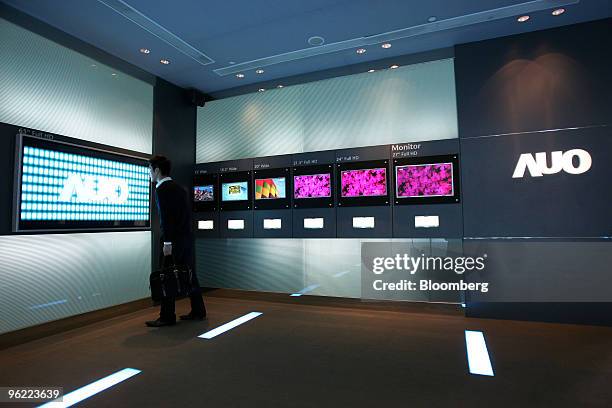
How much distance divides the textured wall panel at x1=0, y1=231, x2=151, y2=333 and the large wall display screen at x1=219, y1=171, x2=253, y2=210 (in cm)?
133

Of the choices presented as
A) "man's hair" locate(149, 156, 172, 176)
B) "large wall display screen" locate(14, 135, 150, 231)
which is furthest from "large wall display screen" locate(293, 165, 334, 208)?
"large wall display screen" locate(14, 135, 150, 231)

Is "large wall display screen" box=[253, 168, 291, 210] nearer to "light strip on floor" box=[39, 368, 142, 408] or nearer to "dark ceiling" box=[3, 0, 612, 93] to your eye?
"dark ceiling" box=[3, 0, 612, 93]

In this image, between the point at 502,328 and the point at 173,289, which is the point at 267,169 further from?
the point at 502,328

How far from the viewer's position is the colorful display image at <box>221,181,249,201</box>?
579 centimetres

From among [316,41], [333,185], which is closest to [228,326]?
[333,185]

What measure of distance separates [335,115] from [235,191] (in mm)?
2059

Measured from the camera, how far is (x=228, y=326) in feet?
12.9

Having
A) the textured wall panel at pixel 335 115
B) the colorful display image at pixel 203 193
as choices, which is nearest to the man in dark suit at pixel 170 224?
the colorful display image at pixel 203 193

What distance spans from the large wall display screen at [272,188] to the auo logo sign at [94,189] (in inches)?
75.7

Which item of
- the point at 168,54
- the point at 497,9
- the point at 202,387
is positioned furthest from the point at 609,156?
the point at 168,54

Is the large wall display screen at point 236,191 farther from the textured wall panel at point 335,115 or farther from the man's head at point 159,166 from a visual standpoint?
the man's head at point 159,166

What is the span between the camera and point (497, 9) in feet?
12.8

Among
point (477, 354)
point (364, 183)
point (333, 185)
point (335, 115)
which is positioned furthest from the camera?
point (335, 115)

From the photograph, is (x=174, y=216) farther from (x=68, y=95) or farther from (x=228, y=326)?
(x=68, y=95)
